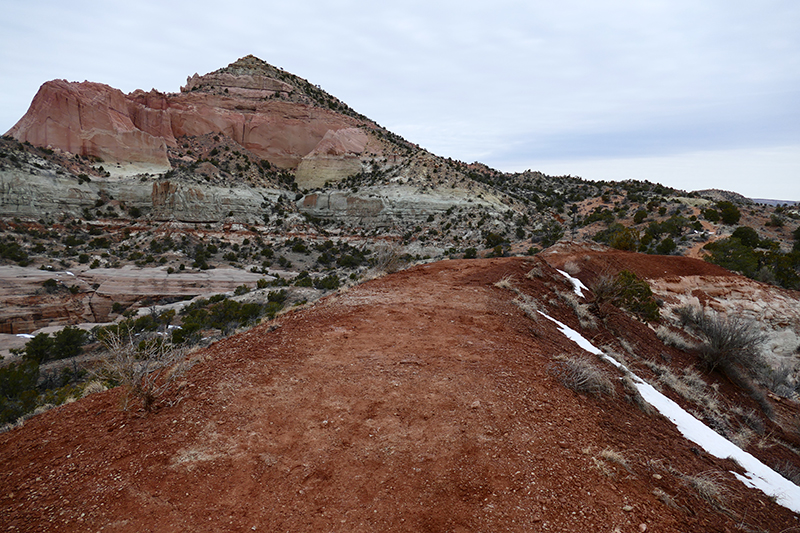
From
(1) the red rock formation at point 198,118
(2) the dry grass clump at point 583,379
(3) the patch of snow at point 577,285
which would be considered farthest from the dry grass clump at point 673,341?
(1) the red rock formation at point 198,118

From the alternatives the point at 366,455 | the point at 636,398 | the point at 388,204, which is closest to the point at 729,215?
the point at 388,204

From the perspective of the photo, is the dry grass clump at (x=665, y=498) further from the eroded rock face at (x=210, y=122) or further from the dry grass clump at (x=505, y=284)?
the eroded rock face at (x=210, y=122)

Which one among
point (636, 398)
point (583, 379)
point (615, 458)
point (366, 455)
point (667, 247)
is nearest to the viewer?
point (366, 455)

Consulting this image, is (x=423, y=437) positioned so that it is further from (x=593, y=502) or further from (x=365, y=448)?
(x=593, y=502)

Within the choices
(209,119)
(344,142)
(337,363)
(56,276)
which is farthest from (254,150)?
(337,363)

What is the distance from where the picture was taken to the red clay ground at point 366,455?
2627 millimetres

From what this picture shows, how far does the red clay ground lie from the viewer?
2.63m

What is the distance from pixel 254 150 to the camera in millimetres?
48156

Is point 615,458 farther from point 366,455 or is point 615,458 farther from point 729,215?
point 729,215

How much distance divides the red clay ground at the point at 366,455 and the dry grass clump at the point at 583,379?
0.17m

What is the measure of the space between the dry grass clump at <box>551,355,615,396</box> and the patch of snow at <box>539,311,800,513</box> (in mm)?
1105

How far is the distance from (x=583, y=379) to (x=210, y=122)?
53.6 m

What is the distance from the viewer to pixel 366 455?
323 centimetres

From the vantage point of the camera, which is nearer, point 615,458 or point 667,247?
point 615,458
